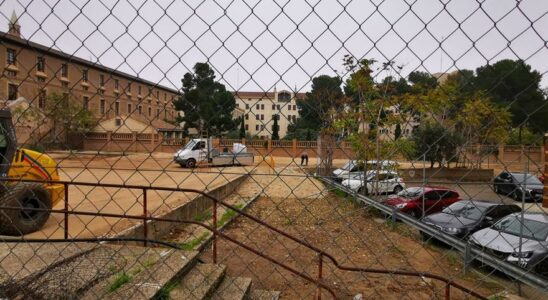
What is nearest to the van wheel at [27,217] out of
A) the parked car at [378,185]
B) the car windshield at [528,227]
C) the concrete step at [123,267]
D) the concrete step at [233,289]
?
the concrete step at [123,267]

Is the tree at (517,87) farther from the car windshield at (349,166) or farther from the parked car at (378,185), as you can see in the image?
the parked car at (378,185)

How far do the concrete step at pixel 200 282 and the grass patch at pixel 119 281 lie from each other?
1.53 ft

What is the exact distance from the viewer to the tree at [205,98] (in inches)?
74.8

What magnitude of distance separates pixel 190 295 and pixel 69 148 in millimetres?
2093

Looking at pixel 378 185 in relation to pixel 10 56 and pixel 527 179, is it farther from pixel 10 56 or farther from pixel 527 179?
pixel 10 56

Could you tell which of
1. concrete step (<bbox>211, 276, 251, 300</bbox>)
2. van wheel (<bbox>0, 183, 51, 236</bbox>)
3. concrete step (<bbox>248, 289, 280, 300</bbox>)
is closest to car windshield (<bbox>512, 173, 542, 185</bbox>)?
concrete step (<bbox>211, 276, 251, 300</bbox>)

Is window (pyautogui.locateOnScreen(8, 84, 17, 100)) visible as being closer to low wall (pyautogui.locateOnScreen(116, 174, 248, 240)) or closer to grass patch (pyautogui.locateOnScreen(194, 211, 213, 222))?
low wall (pyautogui.locateOnScreen(116, 174, 248, 240))

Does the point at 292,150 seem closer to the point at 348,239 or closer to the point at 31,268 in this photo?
the point at 31,268

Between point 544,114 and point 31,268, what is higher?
point 544,114

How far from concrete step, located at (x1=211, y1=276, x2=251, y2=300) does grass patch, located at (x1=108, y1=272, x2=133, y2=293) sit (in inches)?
42.5

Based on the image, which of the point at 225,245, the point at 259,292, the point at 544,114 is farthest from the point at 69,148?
the point at 225,245

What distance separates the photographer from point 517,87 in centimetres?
158

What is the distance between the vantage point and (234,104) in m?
1.90

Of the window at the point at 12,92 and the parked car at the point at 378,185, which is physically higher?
the window at the point at 12,92
